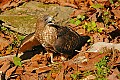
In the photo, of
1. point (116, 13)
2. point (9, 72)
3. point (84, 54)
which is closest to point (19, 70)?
point (9, 72)

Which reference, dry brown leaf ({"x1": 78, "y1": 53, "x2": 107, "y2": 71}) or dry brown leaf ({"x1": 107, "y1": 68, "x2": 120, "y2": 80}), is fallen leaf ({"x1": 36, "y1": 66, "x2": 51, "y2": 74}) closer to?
dry brown leaf ({"x1": 78, "y1": 53, "x2": 107, "y2": 71})

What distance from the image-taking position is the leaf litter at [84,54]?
600 centimetres

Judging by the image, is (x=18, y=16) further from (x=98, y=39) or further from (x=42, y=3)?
(x=98, y=39)

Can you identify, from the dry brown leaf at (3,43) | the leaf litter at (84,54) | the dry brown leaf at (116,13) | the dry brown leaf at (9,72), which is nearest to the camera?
the leaf litter at (84,54)

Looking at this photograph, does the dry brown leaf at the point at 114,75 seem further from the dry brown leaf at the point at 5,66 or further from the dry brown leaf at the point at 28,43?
the dry brown leaf at the point at 5,66

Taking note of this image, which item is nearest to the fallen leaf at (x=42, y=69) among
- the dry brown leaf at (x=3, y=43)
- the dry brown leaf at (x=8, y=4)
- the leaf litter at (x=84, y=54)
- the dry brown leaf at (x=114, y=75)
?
the leaf litter at (x=84, y=54)

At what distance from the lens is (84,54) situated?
6516mm

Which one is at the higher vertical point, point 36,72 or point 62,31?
point 62,31

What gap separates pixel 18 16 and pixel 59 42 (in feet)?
6.57

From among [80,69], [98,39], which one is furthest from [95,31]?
[80,69]

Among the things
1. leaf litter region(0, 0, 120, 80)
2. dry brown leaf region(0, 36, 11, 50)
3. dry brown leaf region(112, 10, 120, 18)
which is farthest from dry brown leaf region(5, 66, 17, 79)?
dry brown leaf region(112, 10, 120, 18)

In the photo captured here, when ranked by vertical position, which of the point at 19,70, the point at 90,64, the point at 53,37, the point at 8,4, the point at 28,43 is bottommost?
the point at 19,70

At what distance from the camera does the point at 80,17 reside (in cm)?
796

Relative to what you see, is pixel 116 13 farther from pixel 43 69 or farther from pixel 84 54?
pixel 43 69
